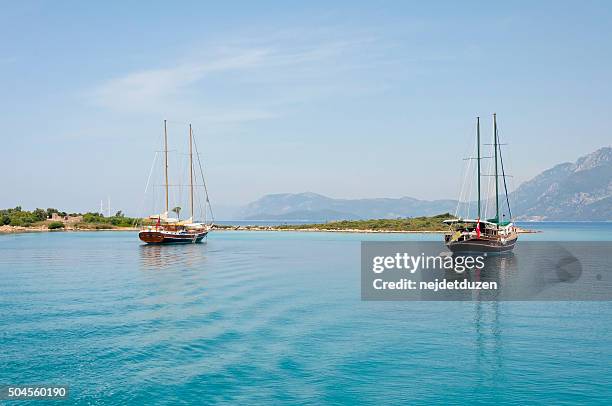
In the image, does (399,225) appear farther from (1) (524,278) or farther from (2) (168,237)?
(1) (524,278)

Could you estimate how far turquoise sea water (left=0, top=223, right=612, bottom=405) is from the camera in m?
18.3

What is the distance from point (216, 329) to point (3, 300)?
16789 millimetres

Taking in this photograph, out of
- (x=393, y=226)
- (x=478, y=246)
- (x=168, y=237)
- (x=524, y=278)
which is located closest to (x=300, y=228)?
(x=393, y=226)

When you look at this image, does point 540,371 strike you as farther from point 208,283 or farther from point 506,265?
point 506,265

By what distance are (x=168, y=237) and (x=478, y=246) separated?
5657 cm

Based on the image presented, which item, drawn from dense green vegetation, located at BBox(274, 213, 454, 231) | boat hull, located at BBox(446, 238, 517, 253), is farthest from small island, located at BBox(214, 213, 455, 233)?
boat hull, located at BBox(446, 238, 517, 253)

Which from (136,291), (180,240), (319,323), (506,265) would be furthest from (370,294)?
(180,240)

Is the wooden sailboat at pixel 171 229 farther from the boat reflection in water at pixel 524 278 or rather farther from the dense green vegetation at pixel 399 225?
the dense green vegetation at pixel 399 225

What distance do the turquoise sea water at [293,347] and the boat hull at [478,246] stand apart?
116 feet

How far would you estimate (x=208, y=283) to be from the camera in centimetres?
4394

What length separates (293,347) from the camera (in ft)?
77.2

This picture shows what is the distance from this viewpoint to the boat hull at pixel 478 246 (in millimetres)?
72250

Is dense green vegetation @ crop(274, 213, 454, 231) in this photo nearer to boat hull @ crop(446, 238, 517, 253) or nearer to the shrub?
the shrub

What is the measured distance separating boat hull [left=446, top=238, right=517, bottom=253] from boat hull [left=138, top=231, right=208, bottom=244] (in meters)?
51.9
